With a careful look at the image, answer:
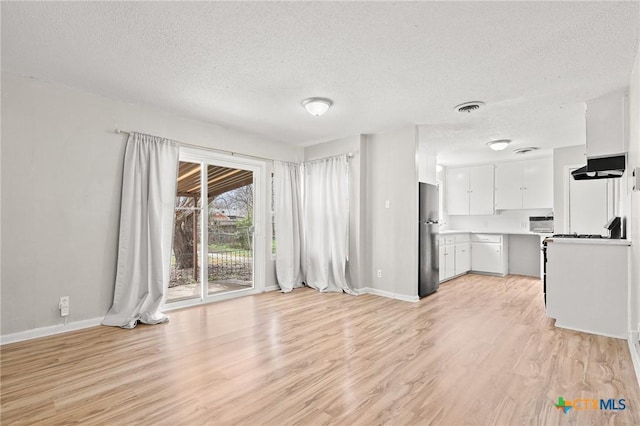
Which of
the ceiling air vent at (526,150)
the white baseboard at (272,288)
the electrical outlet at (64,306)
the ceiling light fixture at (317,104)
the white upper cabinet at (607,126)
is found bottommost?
the white baseboard at (272,288)

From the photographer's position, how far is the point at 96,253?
11.4 ft

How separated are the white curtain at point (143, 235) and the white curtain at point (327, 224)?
2.27 m

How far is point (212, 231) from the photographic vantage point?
4.58 m

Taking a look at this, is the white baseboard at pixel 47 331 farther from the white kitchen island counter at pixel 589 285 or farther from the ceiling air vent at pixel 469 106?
the white kitchen island counter at pixel 589 285

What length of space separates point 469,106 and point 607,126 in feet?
4.32

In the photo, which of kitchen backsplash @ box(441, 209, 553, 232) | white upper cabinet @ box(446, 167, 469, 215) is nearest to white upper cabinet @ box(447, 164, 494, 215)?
A: white upper cabinet @ box(446, 167, 469, 215)

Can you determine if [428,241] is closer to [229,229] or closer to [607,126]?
[607,126]

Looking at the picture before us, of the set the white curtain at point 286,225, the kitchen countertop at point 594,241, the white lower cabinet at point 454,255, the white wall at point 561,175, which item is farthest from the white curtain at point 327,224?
the white wall at point 561,175

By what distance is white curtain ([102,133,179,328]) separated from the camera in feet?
11.7

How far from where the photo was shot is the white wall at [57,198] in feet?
9.78

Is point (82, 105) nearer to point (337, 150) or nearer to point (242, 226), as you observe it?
point (242, 226)

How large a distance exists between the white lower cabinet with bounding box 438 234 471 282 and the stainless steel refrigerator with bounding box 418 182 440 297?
0.63 metres

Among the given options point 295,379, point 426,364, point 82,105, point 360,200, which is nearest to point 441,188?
point 360,200

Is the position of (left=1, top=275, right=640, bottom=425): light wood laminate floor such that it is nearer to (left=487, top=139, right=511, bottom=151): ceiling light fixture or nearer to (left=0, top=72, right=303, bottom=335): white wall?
(left=0, top=72, right=303, bottom=335): white wall
